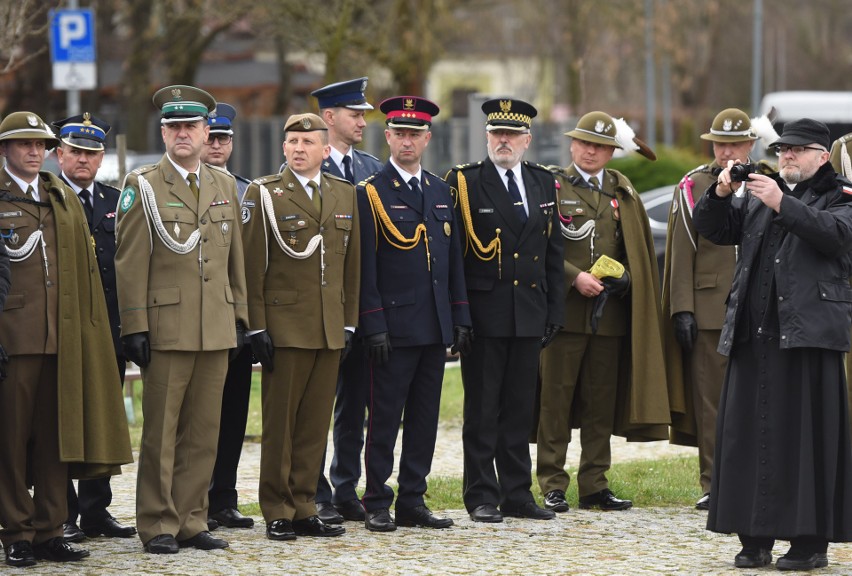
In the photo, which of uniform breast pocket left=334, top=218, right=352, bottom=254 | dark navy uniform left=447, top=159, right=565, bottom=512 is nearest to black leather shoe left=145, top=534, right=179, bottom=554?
uniform breast pocket left=334, top=218, right=352, bottom=254

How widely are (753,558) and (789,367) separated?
0.91 m

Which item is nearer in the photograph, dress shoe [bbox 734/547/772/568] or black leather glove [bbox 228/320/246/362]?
dress shoe [bbox 734/547/772/568]

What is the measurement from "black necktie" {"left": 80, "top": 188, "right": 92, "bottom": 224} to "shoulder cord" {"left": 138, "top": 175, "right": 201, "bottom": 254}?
0.67 meters

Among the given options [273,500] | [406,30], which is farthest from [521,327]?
[406,30]

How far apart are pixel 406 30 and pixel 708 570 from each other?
56.4ft

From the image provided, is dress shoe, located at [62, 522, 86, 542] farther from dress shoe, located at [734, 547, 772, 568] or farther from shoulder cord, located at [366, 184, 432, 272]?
dress shoe, located at [734, 547, 772, 568]

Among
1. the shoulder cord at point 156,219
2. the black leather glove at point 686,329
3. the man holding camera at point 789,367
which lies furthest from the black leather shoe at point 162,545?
the black leather glove at point 686,329

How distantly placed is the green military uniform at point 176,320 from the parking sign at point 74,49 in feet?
23.3

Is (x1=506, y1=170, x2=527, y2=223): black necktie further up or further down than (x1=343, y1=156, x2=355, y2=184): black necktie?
further down

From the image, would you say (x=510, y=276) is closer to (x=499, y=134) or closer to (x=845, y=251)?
(x=499, y=134)

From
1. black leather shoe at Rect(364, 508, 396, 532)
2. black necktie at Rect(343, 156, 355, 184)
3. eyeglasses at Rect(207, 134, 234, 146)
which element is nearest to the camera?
black leather shoe at Rect(364, 508, 396, 532)

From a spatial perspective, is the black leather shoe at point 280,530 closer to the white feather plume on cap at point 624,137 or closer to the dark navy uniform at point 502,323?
the dark navy uniform at point 502,323

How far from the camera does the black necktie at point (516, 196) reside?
8.66 m

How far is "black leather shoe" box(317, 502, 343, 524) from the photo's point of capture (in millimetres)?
8422
